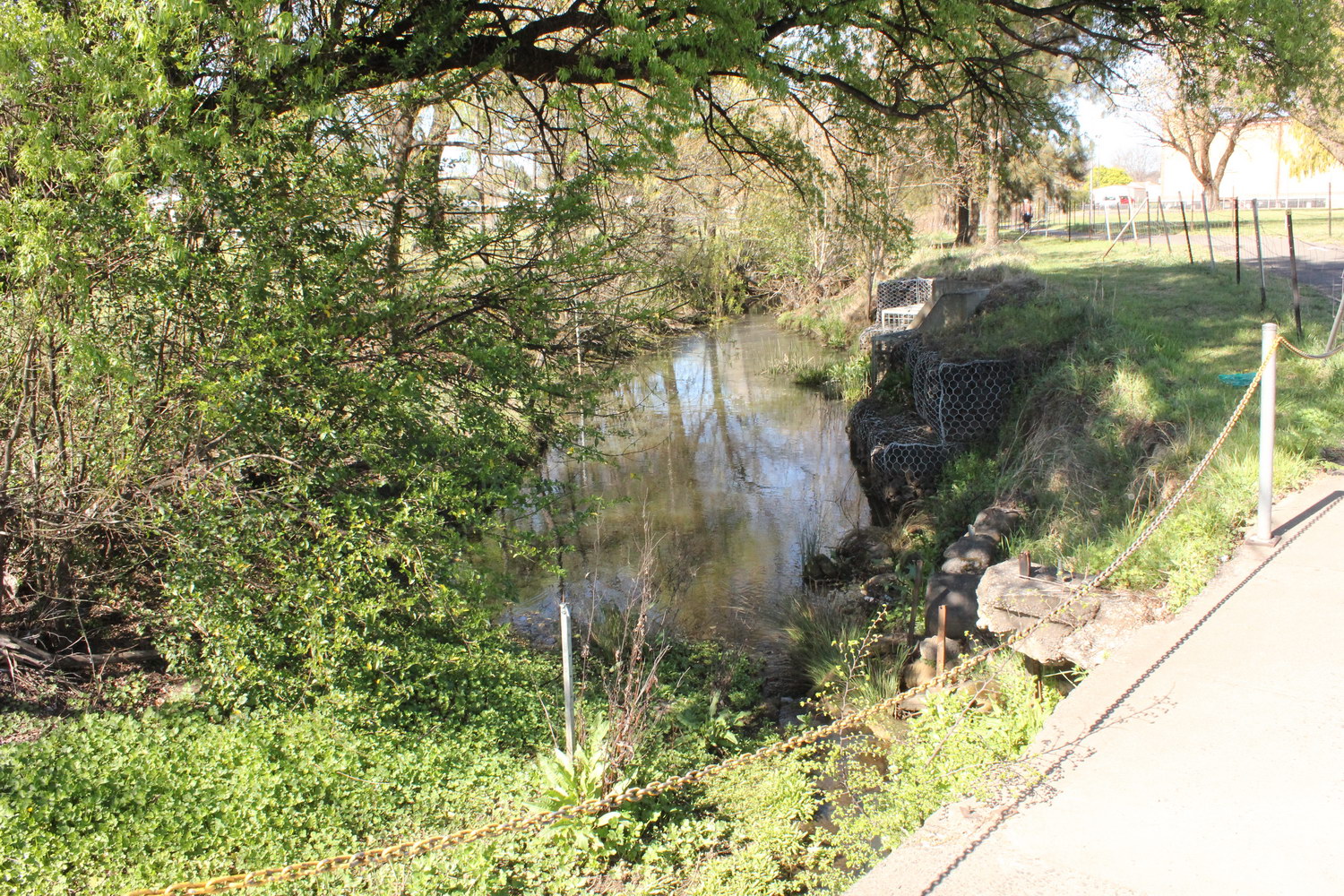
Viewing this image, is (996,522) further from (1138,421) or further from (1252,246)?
(1252,246)

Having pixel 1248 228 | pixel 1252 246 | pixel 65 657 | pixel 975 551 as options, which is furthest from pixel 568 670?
pixel 1248 228

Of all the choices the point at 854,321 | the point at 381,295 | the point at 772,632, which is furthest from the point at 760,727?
the point at 854,321

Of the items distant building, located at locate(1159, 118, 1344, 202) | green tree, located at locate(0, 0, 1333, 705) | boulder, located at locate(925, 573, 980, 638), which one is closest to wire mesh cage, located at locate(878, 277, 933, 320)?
boulder, located at locate(925, 573, 980, 638)

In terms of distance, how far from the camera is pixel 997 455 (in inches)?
446

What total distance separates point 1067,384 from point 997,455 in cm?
112

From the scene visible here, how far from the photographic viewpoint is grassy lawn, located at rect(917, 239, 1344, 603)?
20.8ft

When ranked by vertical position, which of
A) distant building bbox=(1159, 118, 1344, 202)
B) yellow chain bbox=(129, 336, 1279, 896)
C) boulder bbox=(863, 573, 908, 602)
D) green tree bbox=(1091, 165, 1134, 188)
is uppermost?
green tree bbox=(1091, 165, 1134, 188)

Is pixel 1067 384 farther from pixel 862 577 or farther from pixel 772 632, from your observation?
pixel 772 632

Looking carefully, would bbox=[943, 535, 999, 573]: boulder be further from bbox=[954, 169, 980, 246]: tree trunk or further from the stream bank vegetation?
bbox=[954, 169, 980, 246]: tree trunk

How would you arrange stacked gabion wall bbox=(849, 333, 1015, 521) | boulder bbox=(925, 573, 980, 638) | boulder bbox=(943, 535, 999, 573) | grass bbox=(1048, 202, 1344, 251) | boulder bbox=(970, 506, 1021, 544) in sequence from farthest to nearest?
grass bbox=(1048, 202, 1344, 251)
stacked gabion wall bbox=(849, 333, 1015, 521)
boulder bbox=(970, 506, 1021, 544)
boulder bbox=(943, 535, 999, 573)
boulder bbox=(925, 573, 980, 638)

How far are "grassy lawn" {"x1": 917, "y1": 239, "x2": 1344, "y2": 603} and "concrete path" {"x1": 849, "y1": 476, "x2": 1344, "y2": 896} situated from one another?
2.32 feet

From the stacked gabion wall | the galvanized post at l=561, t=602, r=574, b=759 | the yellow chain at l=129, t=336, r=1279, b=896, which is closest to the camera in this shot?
the yellow chain at l=129, t=336, r=1279, b=896

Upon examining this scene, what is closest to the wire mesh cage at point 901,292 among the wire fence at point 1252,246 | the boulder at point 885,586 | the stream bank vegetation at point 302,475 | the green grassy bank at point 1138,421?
the green grassy bank at point 1138,421

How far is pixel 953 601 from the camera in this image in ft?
24.9
